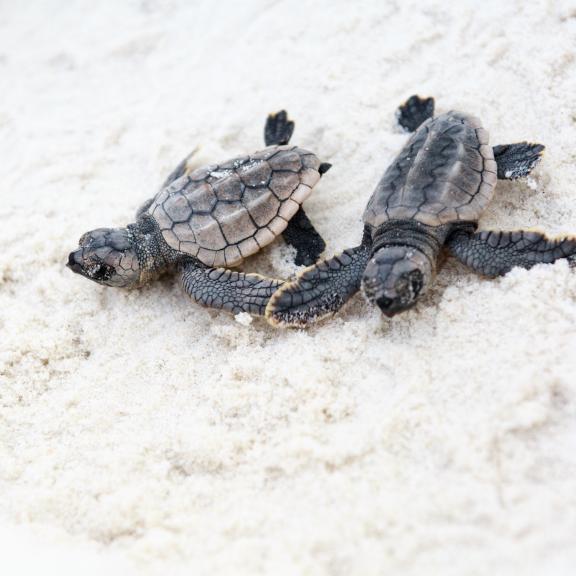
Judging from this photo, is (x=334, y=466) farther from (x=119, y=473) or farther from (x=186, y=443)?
(x=119, y=473)

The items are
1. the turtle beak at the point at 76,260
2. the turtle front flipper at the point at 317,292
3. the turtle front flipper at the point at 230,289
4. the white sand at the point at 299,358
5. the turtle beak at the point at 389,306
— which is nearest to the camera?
the white sand at the point at 299,358

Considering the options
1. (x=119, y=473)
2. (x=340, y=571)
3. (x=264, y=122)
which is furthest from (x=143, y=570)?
(x=264, y=122)

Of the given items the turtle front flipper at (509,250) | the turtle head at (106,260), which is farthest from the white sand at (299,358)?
the turtle head at (106,260)

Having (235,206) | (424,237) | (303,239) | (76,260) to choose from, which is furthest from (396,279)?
(76,260)


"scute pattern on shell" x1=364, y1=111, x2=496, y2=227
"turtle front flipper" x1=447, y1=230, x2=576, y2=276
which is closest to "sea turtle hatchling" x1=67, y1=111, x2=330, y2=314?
"scute pattern on shell" x1=364, y1=111, x2=496, y2=227

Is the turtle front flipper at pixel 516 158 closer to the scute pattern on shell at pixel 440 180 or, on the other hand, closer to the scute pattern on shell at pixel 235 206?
the scute pattern on shell at pixel 440 180

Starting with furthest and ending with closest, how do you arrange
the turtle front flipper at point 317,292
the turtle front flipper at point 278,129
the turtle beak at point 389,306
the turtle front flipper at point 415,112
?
1. the turtle front flipper at point 278,129
2. the turtle front flipper at point 415,112
3. the turtle front flipper at point 317,292
4. the turtle beak at point 389,306
